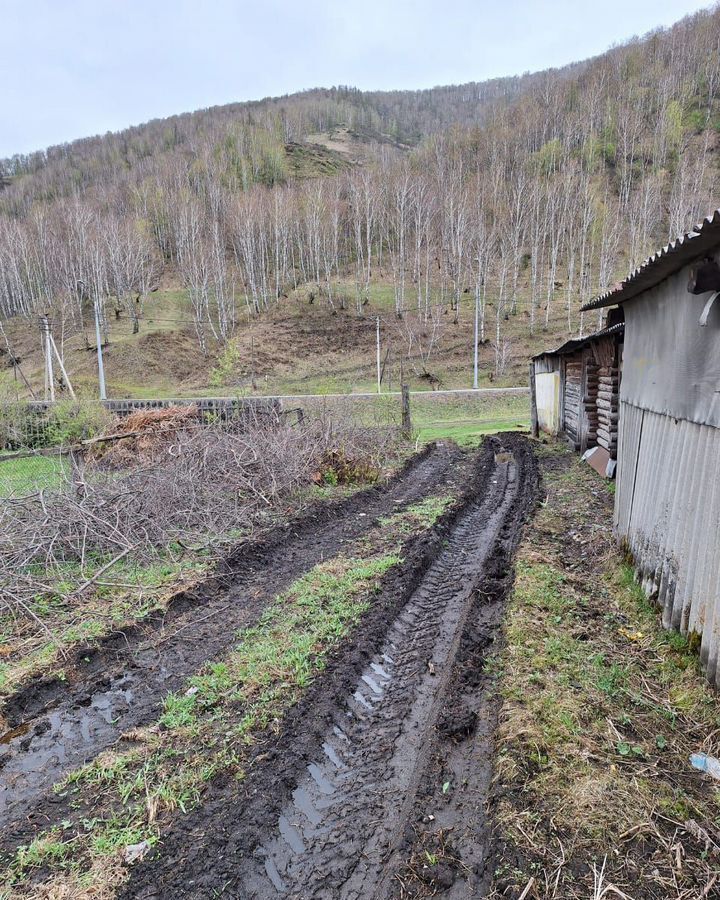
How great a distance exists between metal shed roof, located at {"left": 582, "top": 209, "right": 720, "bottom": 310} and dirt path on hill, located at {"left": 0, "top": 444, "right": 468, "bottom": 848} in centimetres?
499

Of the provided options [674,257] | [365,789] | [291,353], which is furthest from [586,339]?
[291,353]

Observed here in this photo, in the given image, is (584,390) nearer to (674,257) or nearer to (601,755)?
(674,257)

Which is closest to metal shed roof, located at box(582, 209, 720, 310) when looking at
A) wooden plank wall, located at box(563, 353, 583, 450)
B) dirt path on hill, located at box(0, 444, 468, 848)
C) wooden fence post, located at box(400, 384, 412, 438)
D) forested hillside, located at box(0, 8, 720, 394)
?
dirt path on hill, located at box(0, 444, 468, 848)

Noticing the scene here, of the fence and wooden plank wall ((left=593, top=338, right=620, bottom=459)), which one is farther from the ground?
wooden plank wall ((left=593, top=338, right=620, bottom=459))

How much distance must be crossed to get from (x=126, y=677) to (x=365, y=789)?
8.42ft

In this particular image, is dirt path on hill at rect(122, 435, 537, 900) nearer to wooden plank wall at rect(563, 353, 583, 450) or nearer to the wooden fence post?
wooden plank wall at rect(563, 353, 583, 450)

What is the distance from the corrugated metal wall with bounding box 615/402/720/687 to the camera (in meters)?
3.47

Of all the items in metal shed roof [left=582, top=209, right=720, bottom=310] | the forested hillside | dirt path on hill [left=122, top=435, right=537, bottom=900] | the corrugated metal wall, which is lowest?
dirt path on hill [left=122, top=435, right=537, bottom=900]

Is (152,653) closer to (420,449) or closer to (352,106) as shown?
(420,449)

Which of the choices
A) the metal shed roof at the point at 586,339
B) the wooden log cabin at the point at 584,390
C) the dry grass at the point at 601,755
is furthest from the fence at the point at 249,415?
the dry grass at the point at 601,755

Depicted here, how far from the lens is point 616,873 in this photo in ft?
7.42

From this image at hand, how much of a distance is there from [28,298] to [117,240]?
17606 mm

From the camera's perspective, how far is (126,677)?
4.36 m

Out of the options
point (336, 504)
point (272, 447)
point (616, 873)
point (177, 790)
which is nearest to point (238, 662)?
point (177, 790)
